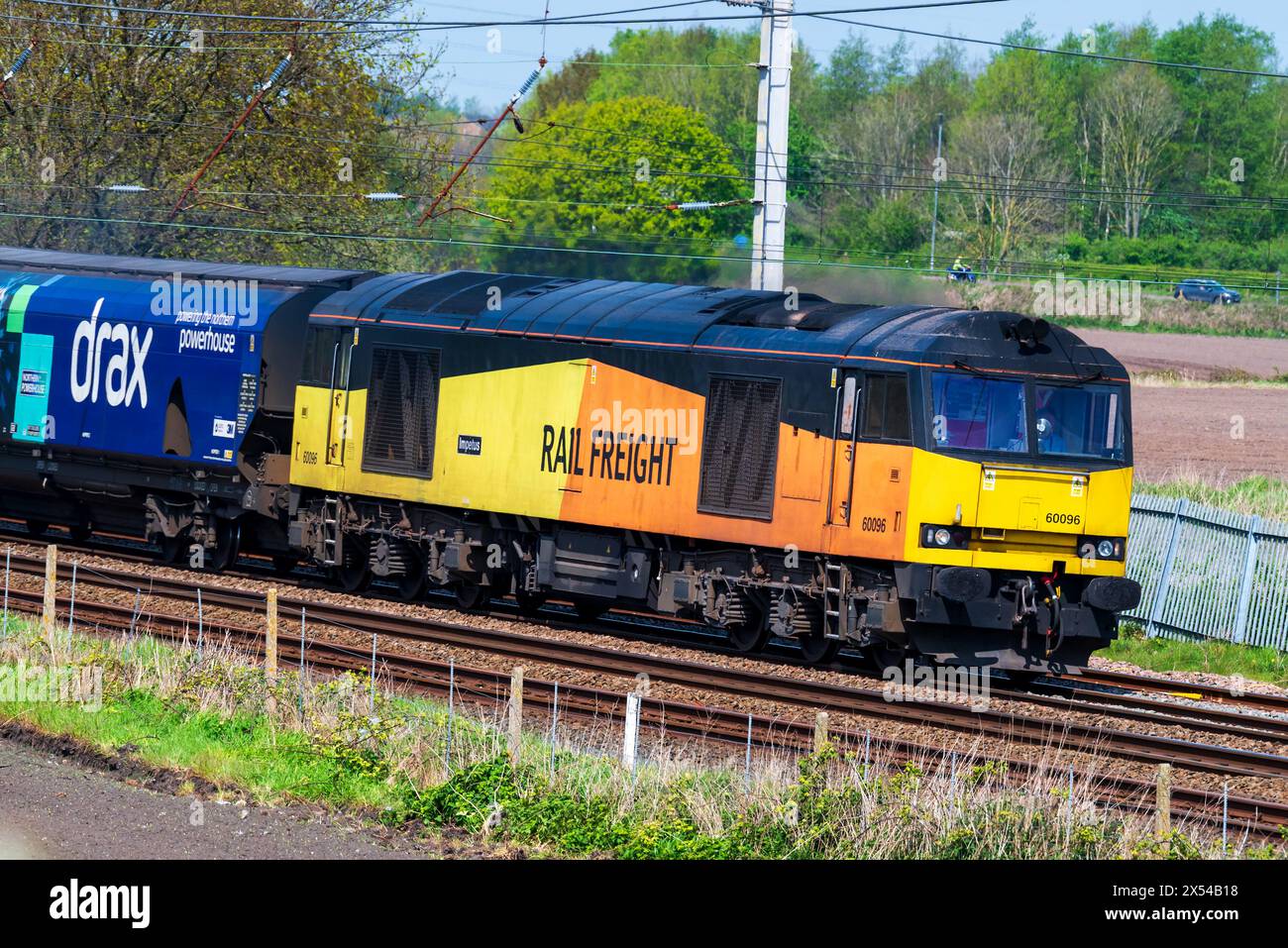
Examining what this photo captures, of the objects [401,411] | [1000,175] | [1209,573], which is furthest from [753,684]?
[1000,175]

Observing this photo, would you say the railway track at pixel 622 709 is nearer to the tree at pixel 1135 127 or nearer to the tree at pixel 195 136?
the tree at pixel 195 136

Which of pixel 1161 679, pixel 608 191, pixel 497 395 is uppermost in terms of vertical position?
pixel 608 191

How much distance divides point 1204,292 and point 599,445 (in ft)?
153

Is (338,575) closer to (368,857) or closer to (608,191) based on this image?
(368,857)

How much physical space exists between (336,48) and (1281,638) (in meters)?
29.9

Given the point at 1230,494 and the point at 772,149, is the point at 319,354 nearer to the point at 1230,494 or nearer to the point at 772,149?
the point at 772,149

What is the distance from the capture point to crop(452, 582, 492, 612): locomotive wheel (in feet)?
70.9

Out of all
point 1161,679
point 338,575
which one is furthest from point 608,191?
point 1161,679

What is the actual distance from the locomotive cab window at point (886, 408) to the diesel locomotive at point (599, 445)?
0.03m

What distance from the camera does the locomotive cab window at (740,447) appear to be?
17703 millimetres

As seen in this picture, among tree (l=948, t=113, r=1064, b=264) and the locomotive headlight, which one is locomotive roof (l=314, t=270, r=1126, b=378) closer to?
the locomotive headlight

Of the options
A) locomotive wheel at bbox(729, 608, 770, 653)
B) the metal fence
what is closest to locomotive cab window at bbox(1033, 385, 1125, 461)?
locomotive wheel at bbox(729, 608, 770, 653)

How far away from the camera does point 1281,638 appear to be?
21.5 m
